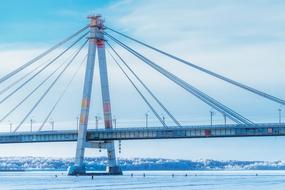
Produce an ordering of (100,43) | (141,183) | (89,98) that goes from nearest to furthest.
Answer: (141,183) < (89,98) < (100,43)

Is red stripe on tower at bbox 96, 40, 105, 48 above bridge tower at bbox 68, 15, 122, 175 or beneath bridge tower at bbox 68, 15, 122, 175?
above

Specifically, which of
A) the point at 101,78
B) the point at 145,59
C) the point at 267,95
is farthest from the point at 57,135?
the point at 267,95

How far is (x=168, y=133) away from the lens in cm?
10794

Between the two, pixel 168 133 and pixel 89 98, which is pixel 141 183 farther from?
pixel 168 133

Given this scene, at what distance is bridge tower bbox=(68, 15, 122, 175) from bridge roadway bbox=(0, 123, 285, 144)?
1.38 m

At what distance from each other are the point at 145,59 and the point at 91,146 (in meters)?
15.7

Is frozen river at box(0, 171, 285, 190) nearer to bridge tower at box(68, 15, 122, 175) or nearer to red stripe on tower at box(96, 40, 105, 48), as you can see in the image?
bridge tower at box(68, 15, 122, 175)

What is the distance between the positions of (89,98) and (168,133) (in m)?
13.1

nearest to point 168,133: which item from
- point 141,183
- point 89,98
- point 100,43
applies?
point 89,98

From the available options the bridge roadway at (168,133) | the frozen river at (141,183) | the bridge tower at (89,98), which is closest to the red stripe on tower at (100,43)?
the bridge tower at (89,98)

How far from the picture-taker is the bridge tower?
101 m

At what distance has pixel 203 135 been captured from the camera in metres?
106

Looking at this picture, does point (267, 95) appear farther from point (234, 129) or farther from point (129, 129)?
point (129, 129)

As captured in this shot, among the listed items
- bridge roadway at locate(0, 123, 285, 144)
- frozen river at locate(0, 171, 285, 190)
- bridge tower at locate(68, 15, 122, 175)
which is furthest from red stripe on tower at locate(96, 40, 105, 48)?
frozen river at locate(0, 171, 285, 190)
